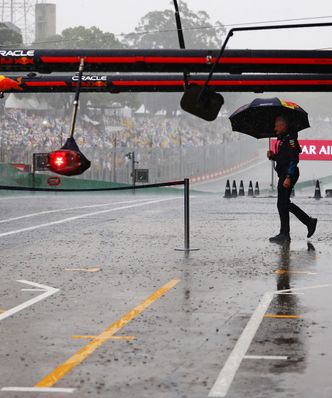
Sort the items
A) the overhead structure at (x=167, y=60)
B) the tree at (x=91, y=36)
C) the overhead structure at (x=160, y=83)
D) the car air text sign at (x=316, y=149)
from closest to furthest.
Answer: the overhead structure at (x=167, y=60), the overhead structure at (x=160, y=83), the car air text sign at (x=316, y=149), the tree at (x=91, y=36)

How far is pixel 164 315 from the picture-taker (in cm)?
982

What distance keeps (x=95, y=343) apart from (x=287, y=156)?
8.92m

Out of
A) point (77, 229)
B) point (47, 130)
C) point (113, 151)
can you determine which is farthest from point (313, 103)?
point (77, 229)

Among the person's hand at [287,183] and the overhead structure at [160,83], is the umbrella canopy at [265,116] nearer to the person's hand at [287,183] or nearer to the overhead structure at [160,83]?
the overhead structure at [160,83]

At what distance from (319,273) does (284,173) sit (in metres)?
4.18

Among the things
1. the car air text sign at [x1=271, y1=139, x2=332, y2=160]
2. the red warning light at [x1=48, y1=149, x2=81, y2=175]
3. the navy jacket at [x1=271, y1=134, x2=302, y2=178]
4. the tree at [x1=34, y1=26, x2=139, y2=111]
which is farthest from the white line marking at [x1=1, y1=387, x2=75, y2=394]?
the tree at [x1=34, y1=26, x2=139, y2=111]

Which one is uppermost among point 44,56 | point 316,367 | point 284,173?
point 44,56

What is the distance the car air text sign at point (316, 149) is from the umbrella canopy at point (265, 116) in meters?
43.0

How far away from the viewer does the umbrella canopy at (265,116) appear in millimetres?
18094

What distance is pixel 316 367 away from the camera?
297 inches

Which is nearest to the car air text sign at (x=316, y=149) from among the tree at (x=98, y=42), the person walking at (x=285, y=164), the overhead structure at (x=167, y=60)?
the tree at (x=98, y=42)

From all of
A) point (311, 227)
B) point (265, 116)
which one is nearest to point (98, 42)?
point (265, 116)

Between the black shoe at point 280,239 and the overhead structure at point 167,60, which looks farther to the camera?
the black shoe at point 280,239

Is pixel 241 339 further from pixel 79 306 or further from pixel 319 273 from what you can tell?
pixel 319 273
